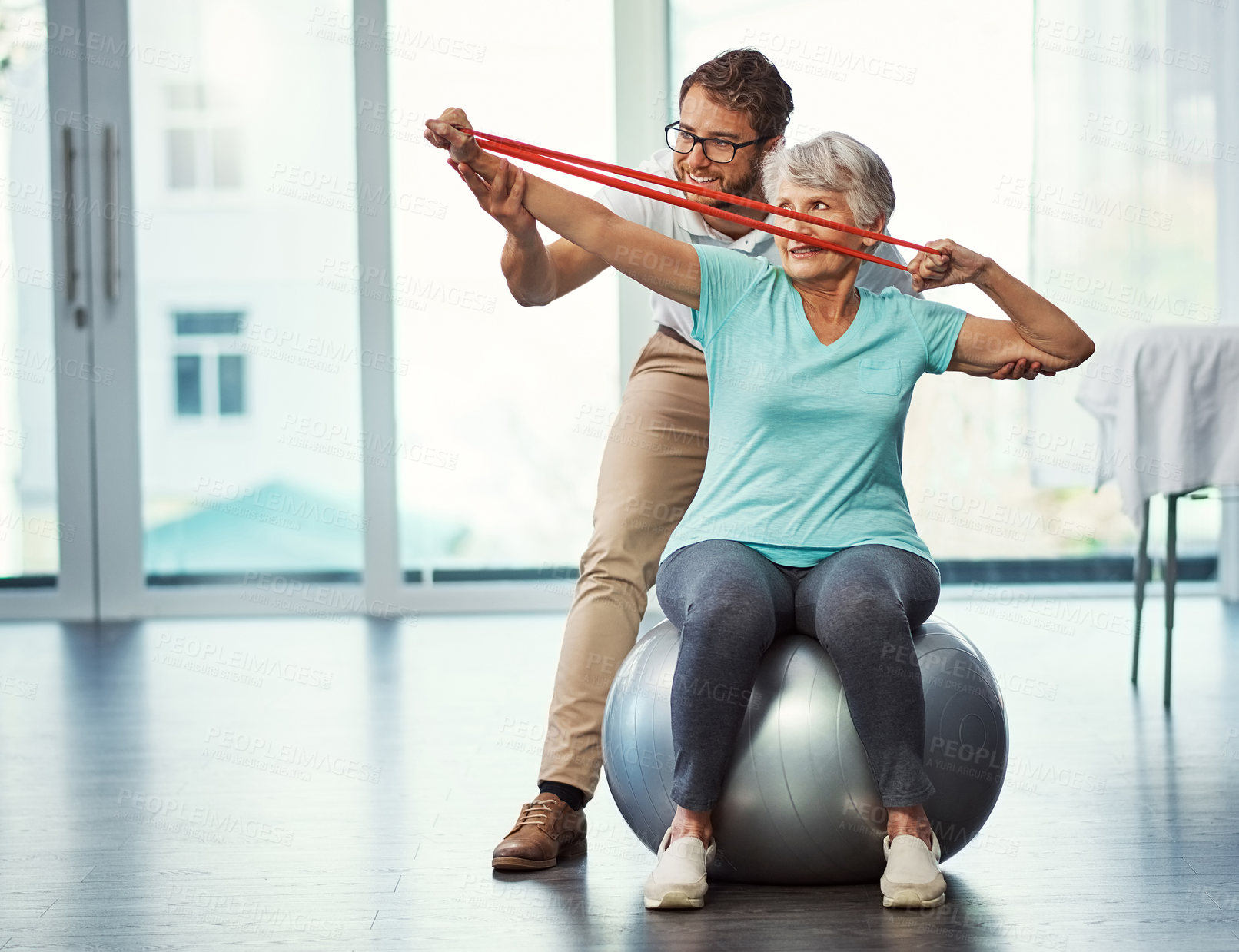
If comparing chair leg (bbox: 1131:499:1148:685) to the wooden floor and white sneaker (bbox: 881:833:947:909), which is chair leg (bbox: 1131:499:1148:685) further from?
white sneaker (bbox: 881:833:947:909)

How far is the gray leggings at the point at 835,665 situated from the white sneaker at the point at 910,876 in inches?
2.1

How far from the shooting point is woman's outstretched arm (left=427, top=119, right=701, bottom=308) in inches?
65.9

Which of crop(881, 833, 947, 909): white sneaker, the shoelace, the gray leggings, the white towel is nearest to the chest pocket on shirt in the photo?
the gray leggings

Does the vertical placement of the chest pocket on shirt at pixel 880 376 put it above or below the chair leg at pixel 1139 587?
above

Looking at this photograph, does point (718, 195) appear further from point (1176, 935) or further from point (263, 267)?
point (263, 267)

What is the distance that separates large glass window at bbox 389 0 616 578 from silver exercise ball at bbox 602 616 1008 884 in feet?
8.92

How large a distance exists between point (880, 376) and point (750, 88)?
1.72 ft

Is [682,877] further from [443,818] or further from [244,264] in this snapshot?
[244,264]

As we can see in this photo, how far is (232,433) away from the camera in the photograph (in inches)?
177

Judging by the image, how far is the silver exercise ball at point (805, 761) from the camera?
164cm

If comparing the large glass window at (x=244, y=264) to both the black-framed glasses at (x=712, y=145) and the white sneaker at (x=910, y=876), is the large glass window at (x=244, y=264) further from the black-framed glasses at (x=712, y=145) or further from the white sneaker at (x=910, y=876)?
the white sneaker at (x=910, y=876)

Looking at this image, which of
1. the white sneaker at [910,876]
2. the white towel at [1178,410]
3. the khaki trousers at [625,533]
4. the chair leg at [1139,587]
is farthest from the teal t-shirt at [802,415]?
the chair leg at [1139,587]

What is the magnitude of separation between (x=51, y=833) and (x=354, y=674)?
1310mm

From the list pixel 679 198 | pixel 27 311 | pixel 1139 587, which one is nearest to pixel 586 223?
pixel 679 198
